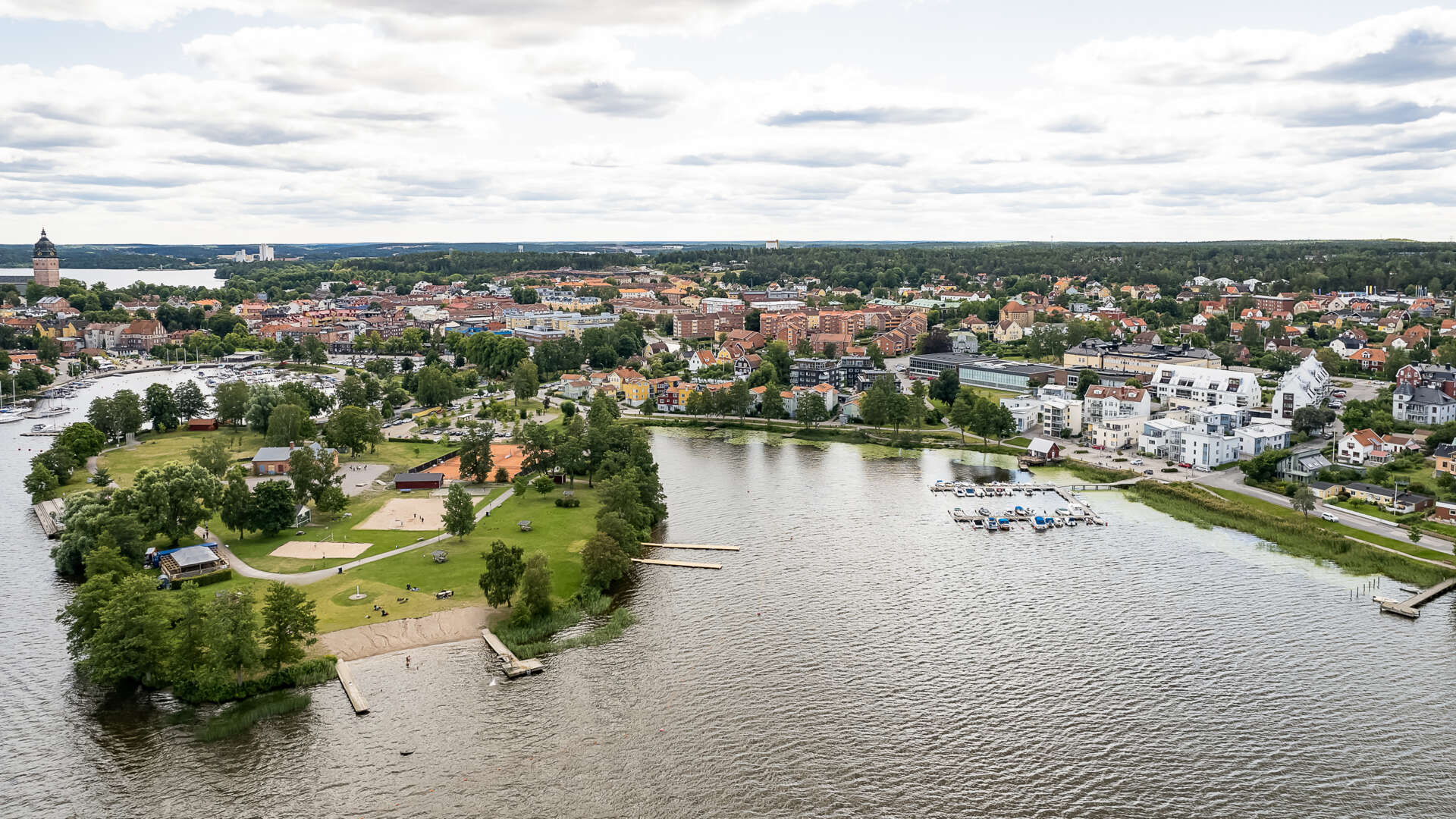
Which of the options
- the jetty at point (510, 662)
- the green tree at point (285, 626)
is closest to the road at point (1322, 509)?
the jetty at point (510, 662)

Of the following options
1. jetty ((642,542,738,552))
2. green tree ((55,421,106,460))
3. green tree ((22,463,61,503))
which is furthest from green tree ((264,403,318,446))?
jetty ((642,542,738,552))

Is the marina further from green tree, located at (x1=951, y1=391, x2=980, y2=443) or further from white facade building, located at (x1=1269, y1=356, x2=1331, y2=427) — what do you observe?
white facade building, located at (x1=1269, y1=356, x2=1331, y2=427)

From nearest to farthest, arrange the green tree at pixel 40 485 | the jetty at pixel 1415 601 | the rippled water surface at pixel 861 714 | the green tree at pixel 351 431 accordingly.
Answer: the rippled water surface at pixel 861 714
the jetty at pixel 1415 601
the green tree at pixel 40 485
the green tree at pixel 351 431

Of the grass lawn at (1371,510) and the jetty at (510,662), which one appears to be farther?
the grass lawn at (1371,510)

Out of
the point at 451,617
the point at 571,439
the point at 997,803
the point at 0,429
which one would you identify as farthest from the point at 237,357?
the point at 997,803

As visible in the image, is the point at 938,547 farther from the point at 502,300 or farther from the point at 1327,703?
the point at 502,300

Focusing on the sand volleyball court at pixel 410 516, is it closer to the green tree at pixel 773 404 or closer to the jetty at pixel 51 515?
the jetty at pixel 51 515
